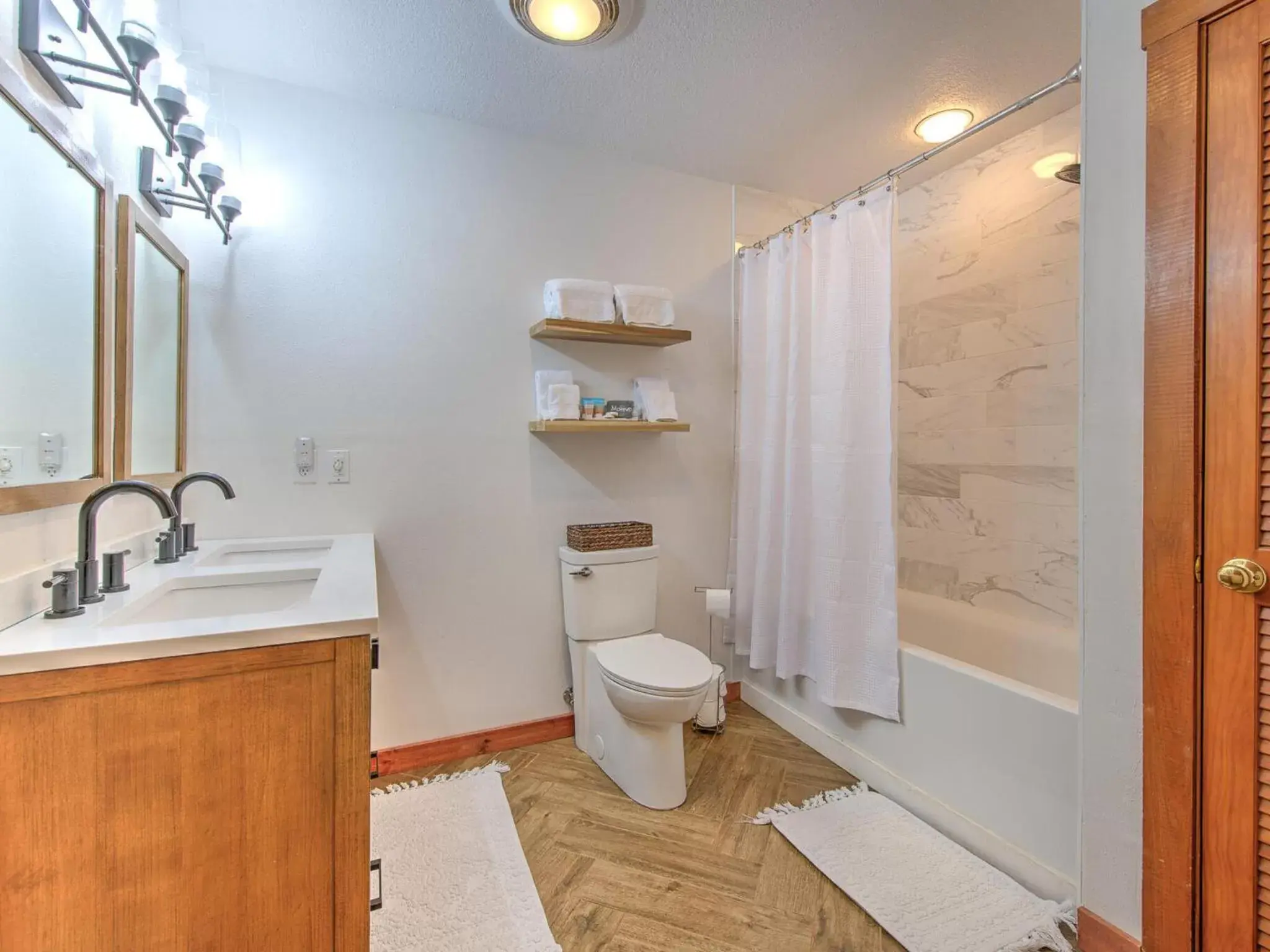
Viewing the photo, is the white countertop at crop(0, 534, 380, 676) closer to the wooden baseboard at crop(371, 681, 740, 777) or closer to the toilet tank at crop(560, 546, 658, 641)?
the toilet tank at crop(560, 546, 658, 641)

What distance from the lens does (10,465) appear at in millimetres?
989

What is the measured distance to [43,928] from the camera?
0.79 meters

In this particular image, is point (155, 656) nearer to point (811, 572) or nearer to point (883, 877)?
point (883, 877)

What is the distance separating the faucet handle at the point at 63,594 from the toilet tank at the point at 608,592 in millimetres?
1403

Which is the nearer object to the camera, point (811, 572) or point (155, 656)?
point (155, 656)

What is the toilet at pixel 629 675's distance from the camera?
1805mm

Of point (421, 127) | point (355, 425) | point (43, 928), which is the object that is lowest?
point (43, 928)

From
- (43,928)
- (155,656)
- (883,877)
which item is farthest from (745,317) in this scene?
(43,928)

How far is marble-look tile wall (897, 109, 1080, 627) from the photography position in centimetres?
212

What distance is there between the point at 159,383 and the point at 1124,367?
2465 mm

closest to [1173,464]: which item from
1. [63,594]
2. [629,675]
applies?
[629,675]

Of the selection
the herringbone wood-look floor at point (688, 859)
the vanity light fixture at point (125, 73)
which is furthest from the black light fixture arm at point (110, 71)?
the herringbone wood-look floor at point (688, 859)

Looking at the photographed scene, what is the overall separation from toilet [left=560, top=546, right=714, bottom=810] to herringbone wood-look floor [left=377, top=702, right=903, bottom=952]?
0.35 feet

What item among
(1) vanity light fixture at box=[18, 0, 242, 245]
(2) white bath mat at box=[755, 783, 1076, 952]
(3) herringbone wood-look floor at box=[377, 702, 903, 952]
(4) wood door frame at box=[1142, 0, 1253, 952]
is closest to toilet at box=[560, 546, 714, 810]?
(3) herringbone wood-look floor at box=[377, 702, 903, 952]
